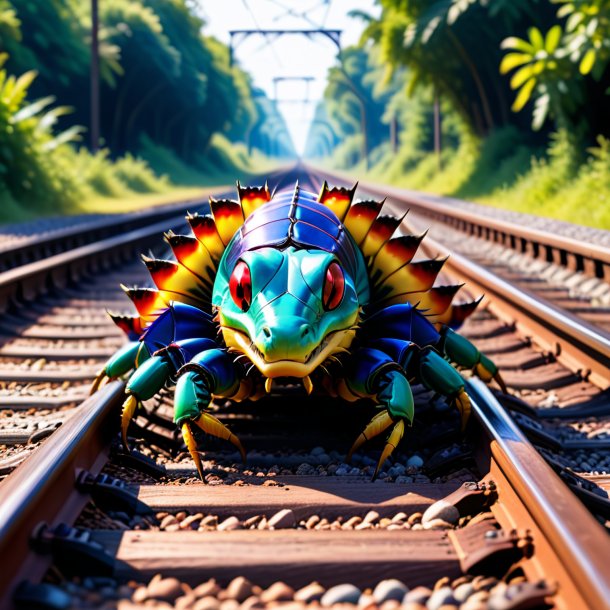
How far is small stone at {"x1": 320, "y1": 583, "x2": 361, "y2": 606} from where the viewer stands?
6.55 feet

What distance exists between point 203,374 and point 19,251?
7.16 m

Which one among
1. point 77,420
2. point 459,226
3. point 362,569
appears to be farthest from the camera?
point 459,226

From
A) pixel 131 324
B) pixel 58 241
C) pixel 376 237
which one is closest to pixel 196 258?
pixel 131 324

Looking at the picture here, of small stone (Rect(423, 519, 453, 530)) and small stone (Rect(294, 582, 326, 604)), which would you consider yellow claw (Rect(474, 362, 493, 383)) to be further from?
small stone (Rect(294, 582, 326, 604))

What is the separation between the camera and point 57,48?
29609mm

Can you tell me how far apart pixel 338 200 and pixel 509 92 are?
2640 cm

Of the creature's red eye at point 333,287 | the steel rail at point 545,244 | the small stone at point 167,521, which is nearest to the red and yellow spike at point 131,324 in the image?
the creature's red eye at point 333,287

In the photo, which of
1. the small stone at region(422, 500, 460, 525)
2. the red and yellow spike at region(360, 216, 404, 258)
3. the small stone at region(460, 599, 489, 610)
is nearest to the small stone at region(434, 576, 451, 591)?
the small stone at region(460, 599, 489, 610)

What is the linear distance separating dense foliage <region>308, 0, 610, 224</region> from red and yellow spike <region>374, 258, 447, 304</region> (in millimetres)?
9841

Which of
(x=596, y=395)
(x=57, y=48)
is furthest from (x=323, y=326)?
(x=57, y=48)

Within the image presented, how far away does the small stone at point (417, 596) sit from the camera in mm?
1999

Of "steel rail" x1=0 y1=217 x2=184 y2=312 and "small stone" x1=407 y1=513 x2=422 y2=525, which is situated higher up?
"steel rail" x1=0 y1=217 x2=184 y2=312

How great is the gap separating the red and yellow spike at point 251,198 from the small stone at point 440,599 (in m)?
1.95

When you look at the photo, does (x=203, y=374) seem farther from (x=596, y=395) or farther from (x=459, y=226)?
(x=459, y=226)
